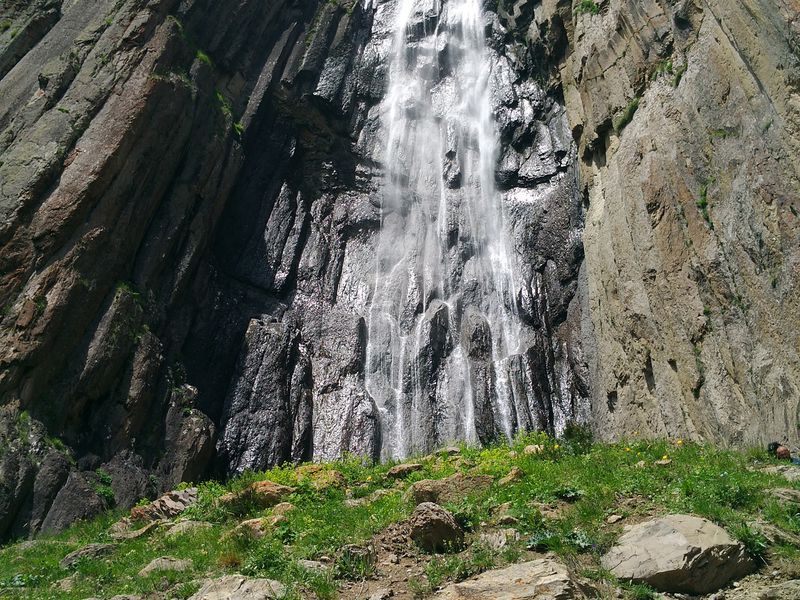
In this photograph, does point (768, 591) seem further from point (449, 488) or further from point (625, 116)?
point (625, 116)

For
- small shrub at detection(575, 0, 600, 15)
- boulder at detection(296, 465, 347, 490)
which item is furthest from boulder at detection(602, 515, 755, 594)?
small shrub at detection(575, 0, 600, 15)

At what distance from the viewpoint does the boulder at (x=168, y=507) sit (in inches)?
464

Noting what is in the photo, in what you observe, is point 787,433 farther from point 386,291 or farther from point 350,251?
point 350,251

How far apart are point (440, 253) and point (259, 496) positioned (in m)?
19.7

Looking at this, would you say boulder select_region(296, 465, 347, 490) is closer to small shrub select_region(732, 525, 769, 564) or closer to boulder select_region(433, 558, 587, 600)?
boulder select_region(433, 558, 587, 600)

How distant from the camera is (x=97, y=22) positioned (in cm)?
2622

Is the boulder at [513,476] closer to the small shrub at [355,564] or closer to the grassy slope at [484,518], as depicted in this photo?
the grassy slope at [484,518]

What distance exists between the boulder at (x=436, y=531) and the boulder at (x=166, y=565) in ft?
8.90

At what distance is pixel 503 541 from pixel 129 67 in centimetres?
2280

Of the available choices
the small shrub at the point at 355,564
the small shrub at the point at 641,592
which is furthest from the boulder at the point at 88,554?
the small shrub at the point at 641,592

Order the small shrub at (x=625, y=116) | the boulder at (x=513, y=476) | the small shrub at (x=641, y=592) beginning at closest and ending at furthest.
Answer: the small shrub at (x=641, y=592) < the boulder at (x=513, y=476) < the small shrub at (x=625, y=116)

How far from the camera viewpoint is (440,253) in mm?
29656

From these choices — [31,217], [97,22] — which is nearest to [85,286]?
[31,217]

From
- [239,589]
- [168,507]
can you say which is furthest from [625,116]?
[239,589]
